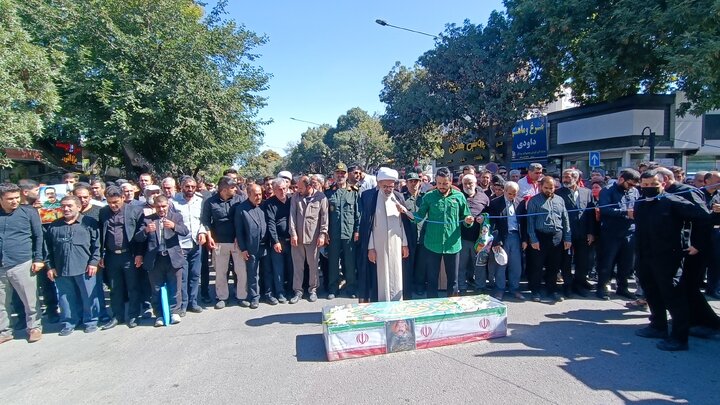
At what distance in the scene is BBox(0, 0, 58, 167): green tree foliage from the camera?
770 centimetres

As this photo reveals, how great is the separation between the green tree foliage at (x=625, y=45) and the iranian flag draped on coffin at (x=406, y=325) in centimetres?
1055

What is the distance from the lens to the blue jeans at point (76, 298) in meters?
5.08

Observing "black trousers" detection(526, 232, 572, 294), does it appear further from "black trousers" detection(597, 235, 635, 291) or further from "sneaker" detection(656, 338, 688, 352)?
"sneaker" detection(656, 338, 688, 352)

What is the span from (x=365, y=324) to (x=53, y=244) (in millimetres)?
4203

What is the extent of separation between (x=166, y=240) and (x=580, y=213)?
6.08 m

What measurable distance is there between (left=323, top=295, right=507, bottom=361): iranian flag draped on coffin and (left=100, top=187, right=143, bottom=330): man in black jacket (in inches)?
115

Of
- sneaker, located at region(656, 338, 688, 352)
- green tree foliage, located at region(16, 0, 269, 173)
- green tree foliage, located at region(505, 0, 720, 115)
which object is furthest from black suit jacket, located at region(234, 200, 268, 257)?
green tree foliage, located at region(505, 0, 720, 115)

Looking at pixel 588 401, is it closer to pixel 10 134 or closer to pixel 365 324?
pixel 365 324

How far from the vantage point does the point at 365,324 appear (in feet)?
13.0

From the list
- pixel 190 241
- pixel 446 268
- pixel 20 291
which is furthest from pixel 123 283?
pixel 446 268

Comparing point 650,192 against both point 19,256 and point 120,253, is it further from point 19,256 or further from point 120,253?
point 19,256

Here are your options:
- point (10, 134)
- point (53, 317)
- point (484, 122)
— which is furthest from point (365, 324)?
point (484, 122)

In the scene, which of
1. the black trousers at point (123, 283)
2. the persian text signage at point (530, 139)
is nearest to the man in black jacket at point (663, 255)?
the black trousers at point (123, 283)

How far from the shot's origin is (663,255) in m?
4.21
